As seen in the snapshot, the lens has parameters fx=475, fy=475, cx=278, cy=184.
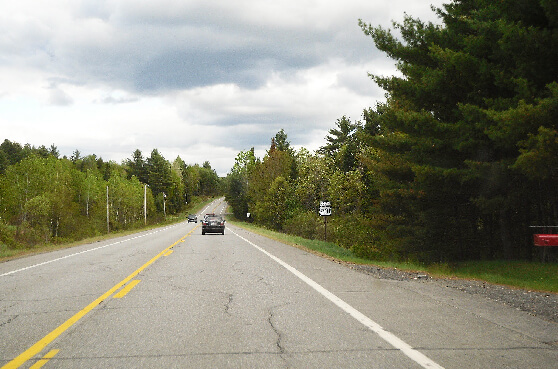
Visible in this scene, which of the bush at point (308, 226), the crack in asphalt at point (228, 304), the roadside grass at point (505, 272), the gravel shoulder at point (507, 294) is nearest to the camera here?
the crack in asphalt at point (228, 304)

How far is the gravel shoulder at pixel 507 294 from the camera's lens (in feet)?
23.6

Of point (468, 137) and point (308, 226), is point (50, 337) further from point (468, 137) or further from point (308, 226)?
point (308, 226)

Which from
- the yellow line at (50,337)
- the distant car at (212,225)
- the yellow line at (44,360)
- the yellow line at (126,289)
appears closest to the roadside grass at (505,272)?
the yellow line at (126,289)

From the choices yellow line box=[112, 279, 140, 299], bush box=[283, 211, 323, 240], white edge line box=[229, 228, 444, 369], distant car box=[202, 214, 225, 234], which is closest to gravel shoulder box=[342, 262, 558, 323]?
white edge line box=[229, 228, 444, 369]

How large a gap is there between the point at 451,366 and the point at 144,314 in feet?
14.2

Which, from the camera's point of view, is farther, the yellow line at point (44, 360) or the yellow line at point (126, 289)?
the yellow line at point (126, 289)

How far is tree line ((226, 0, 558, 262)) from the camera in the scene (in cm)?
1277

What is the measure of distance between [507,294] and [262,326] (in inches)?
207

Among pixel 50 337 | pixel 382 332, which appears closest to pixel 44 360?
pixel 50 337

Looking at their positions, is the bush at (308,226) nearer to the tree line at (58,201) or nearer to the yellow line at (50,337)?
the tree line at (58,201)

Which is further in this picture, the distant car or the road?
the distant car

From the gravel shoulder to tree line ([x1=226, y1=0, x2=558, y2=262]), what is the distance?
4.02m

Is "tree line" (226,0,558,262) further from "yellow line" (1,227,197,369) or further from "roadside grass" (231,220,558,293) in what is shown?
"yellow line" (1,227,197,369)

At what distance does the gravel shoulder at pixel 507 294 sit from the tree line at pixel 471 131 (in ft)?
13.2
